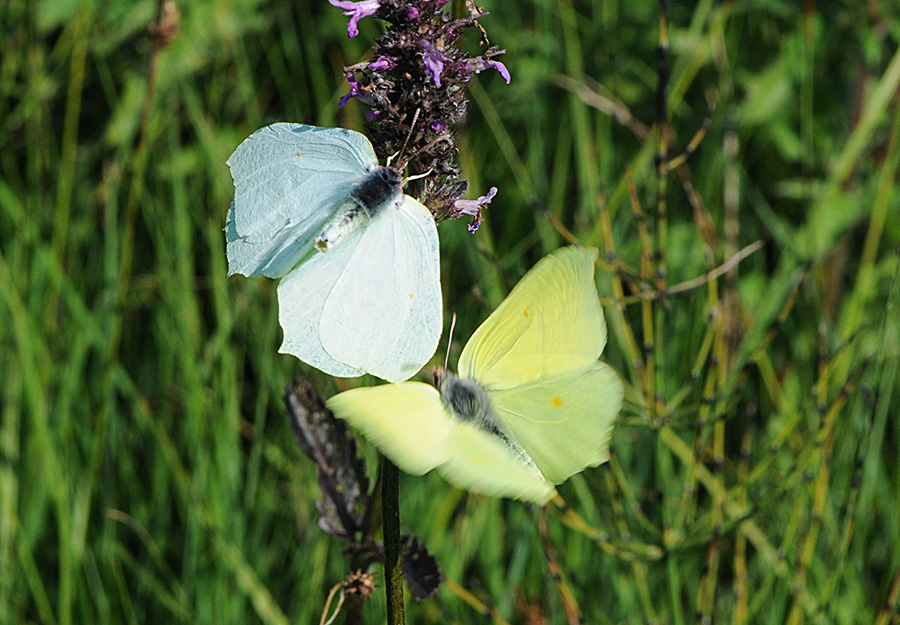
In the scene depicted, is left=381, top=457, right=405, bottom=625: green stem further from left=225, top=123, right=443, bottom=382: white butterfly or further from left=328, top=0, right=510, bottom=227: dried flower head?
left=328, top=0, right=510, bottom=227: dried flower head

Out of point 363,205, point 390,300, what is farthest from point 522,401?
point 363,205

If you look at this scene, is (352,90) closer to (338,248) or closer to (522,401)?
(338,248)

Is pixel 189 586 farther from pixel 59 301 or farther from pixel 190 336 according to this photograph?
pixel 59 301

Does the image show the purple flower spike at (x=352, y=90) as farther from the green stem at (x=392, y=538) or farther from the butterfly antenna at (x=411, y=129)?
the green stem at (x=392, y=538)

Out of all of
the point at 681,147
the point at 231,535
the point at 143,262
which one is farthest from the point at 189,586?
the point at 681,147

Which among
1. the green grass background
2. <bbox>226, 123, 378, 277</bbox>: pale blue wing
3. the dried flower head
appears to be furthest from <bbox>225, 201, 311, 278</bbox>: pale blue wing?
the green grass background
